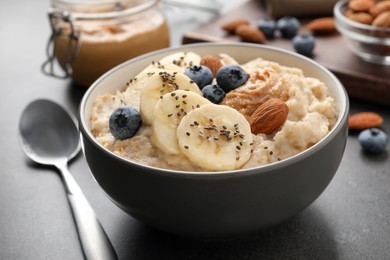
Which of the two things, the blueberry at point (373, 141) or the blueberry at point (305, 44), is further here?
the blueberry at point (305, 44)

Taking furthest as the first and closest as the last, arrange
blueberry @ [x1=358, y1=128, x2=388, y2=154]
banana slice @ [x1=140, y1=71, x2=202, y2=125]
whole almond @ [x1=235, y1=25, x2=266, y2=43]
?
whole almond @ [x1=235, y1=25, x2=266, y2=43], blueberry @ [x1=358, y1=128, x2=388, y2=154], banana slice @ [x1=140, y1=71, x2=202, y2=125]

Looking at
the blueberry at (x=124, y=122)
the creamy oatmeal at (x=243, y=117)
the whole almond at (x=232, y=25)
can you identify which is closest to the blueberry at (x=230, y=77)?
the creamy oatmeal at (x=243, y=117)

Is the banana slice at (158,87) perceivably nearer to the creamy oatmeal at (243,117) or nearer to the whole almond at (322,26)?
the creamy oatmeal at (243,117)

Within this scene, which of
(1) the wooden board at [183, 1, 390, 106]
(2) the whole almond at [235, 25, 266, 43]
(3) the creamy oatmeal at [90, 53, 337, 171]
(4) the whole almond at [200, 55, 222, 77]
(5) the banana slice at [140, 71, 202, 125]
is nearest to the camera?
(3) the creamy oatmeal at [90, 53, 337, 171]

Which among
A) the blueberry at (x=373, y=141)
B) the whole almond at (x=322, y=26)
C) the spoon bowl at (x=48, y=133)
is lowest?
the whole almond at (x=322, y=26)

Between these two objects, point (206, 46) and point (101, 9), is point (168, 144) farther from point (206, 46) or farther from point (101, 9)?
point (101, 9)

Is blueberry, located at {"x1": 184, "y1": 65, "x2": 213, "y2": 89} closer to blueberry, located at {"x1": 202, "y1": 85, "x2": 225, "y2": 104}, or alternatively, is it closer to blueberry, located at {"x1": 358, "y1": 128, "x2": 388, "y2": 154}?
blueberry, located at {"x1": 202, "y1": 85, "x2": 225, "y2": 104}

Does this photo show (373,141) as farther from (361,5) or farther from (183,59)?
(361,5)

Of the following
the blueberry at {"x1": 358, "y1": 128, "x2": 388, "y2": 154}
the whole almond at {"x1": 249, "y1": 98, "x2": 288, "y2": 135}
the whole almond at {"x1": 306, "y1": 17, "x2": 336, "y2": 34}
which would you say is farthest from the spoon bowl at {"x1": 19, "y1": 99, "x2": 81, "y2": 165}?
the whole almond at {"x1": 306, "y1": 17, "x2": 336, "y2": 34}
